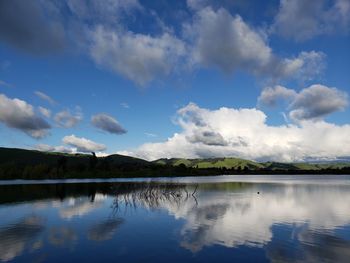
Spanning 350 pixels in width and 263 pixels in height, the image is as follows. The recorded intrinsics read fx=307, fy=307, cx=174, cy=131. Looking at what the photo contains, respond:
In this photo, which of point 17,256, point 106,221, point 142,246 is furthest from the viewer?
point 106,221

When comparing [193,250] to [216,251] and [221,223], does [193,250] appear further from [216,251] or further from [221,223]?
[221,223]

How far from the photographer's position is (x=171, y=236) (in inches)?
1012

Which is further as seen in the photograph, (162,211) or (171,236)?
(162,211)

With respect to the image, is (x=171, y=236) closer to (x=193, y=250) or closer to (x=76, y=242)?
(x=193, y=250)

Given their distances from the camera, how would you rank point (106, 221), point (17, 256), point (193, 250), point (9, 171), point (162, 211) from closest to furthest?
point (17, 256), point (193, 250), point (106, 221), point (162, 211), point (9, 171)

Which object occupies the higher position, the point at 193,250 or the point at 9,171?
the point at 9,171

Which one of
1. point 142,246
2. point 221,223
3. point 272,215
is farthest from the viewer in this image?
point 272,215

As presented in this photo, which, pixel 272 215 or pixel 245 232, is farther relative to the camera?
pixel 272 215

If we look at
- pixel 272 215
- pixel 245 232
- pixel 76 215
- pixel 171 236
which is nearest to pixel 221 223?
pixel 245 232

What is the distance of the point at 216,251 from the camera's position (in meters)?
20.5

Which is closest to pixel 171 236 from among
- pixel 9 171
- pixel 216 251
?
pixel 216 251

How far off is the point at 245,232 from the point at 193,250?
7.76m

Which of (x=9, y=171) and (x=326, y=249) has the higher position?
(x=9, y=171)

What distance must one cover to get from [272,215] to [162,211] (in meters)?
14.0
